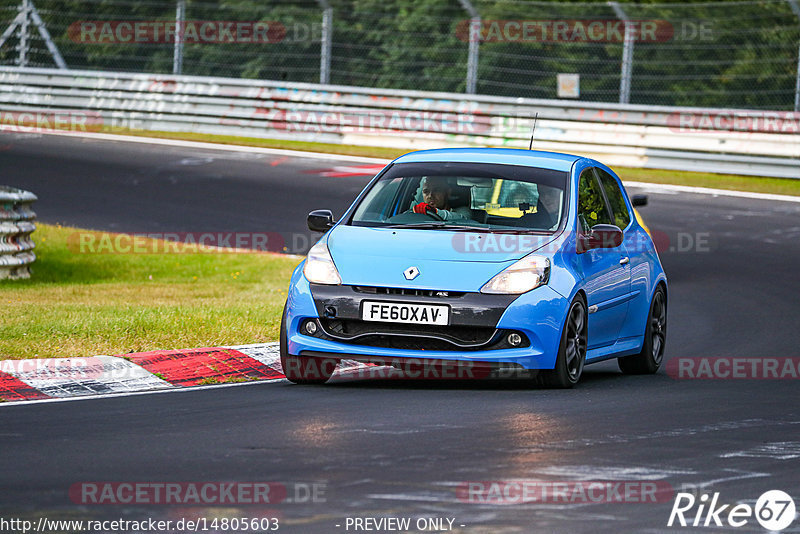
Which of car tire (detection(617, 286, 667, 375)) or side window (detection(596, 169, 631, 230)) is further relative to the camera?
car tire (detection(617, 286, 667, 375))

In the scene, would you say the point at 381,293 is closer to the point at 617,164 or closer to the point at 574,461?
the point at 574,461

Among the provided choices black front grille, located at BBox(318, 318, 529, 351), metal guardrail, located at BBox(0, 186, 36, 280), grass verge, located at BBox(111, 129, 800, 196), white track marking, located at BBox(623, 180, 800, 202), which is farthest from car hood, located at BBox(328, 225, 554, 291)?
grass verge, located at BBox(111, 129, 800, 196)

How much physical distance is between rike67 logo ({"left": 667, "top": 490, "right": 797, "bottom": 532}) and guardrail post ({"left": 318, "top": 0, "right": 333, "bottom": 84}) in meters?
21.2

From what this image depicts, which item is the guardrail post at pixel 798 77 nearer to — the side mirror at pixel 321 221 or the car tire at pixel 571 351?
the car tire at pixel 571 351

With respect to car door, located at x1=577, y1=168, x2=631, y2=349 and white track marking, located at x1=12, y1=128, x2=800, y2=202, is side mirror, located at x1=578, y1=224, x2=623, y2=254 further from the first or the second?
white track marking, located at x1=12, y1=128, x2=800, y2=202

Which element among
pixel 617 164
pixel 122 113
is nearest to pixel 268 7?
pixel 122 113

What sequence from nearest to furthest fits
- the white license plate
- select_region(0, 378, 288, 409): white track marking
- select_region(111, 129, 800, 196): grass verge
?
select_region(0, 378, 288, 409): white track marking
the white license plate
select_region(111, 129, 800, 196): grass verge

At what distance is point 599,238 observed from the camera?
30.7ft

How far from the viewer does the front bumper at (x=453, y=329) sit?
848 cm

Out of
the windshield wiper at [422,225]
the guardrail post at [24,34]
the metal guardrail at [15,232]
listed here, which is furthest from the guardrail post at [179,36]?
the windshield wiper at [422,225]

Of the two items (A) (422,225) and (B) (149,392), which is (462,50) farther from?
(B) (149,392)

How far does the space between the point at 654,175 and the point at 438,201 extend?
14.8 m

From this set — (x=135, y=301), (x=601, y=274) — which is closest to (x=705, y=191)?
(x=135, y=301)

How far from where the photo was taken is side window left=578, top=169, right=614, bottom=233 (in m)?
9.62
